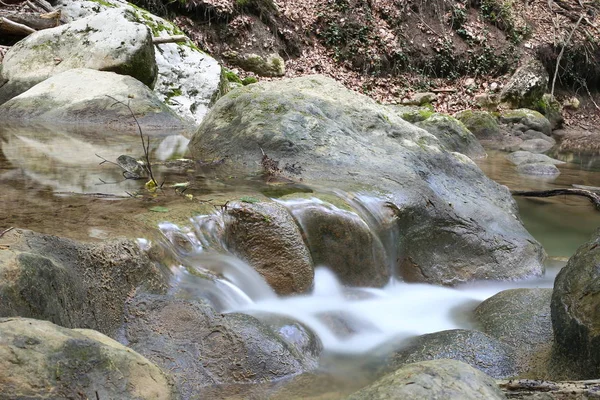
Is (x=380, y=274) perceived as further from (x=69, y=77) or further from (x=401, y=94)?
(x=401, y=94)

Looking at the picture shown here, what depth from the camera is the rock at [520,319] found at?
3.99 meters

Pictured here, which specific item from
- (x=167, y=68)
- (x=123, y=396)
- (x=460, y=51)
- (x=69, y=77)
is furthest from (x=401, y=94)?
(x=123, y=396)

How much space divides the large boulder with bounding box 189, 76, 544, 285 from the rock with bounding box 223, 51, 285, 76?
30.5 ft

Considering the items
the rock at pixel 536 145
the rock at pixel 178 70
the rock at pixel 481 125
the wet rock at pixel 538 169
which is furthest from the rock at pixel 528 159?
the rock at pixel 178 70

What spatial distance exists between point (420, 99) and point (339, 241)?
14029 millimetres

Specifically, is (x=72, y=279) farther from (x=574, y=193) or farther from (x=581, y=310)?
(x=574, y=193)

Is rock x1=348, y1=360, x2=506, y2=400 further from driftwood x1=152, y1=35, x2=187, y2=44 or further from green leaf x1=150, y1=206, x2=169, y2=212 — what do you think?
driftwood x1=152, y1=35, x2=187, y2=44

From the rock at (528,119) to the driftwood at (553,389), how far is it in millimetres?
15829

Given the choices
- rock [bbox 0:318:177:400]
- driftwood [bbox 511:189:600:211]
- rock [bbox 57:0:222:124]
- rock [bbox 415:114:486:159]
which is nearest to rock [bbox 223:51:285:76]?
rock [bbox 57:0:222:124]

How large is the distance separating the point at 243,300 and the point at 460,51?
18.6m

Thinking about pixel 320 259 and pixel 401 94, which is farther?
pixel 401 94

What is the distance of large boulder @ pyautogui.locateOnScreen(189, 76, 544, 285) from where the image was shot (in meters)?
5.73

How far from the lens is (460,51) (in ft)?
67.7

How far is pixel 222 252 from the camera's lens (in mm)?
4223
